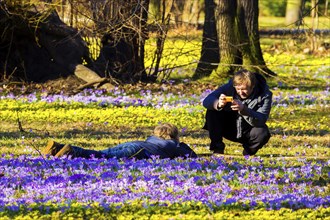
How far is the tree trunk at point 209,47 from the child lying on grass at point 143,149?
11.2 m

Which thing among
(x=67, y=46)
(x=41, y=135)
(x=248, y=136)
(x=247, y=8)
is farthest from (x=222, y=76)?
(x=248, y=136)

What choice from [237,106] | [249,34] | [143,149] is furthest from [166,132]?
[249,34]

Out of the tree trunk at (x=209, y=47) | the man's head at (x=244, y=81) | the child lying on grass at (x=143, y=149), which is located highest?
the man's head at (x=244, y=81)

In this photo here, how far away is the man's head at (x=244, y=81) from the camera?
9.23 m

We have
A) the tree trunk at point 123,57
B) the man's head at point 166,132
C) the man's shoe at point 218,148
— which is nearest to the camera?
the man's head at point 166,132

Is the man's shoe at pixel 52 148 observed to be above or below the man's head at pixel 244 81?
below

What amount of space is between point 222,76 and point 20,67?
14.7 ft

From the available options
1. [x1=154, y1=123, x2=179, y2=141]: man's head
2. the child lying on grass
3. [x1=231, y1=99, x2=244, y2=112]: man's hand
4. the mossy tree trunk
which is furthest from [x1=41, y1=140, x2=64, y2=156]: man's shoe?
the mossy tree trunk

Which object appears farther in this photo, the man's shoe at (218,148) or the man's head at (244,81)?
the man's shoe at (218,148)

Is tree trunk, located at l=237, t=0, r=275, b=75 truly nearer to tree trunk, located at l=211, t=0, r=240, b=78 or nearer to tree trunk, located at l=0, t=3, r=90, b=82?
tree trunk, located at l=211, t=0, r=240, b=78

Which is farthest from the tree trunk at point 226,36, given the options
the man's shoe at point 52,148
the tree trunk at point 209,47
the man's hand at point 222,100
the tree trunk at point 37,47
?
the man's shoe at point 52,148

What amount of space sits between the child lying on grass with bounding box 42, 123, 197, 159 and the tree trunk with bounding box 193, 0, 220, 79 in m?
11.2

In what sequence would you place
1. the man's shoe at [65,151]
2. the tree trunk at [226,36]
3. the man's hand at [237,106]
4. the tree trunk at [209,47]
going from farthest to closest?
the tree trunk at [209,47] → the tree trunk at [226,36] → the man's hand at [237,106] → the man's shoe at [65,151]

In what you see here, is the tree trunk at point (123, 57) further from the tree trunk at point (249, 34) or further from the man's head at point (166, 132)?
the man's head at point (166, 132)
